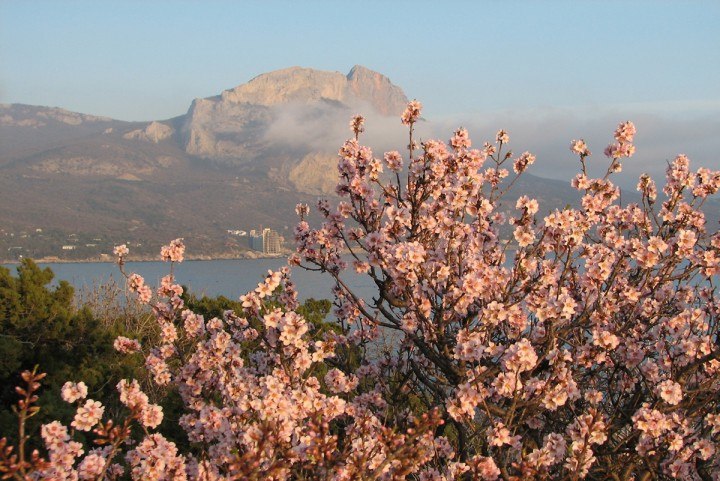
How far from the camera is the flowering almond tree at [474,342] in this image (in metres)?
4.73

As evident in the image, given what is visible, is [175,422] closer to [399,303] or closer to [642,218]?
[399,303]

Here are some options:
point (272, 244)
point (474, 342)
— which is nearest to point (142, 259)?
point (272, 244)

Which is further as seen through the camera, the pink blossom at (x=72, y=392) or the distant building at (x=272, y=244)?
Result: the distant building at (x=272, y=244)

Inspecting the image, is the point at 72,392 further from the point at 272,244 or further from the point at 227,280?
the point at 272,244

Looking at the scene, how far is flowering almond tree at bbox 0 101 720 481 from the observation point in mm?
4730

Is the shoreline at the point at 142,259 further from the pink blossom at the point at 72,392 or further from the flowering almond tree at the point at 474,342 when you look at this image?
the pink blossom at the point at 72,392

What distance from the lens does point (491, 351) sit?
5301 millimetres

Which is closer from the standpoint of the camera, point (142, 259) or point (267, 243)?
point (142, 259)

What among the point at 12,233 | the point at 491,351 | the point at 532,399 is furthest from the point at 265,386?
the point at 12,233

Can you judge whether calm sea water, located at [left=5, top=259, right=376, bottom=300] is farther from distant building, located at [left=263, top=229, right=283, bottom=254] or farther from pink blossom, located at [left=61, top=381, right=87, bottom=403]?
distant building, located at [left=263, top=229, right=283, bottom=254]

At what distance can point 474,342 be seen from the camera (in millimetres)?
5109

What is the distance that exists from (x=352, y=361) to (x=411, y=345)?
1.00m

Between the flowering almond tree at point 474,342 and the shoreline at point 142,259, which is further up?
the flowering almond tree at point 474,342

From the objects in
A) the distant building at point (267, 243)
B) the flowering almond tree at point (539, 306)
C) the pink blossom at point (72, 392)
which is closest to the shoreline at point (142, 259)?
the distant building at point (267, 243)
